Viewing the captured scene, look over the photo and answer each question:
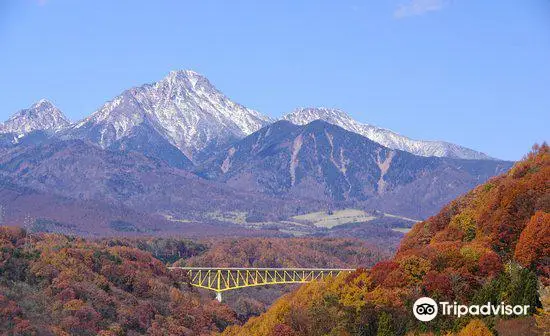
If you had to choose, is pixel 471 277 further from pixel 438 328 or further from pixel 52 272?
pixel 52 272

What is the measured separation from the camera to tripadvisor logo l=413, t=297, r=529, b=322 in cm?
7869

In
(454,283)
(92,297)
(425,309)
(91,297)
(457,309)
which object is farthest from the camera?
(92,297)

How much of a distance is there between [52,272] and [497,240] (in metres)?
62.2

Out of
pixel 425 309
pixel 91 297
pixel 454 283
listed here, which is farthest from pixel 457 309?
pixel 91 297

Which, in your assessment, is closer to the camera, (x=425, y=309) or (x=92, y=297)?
(x=425, y=309)

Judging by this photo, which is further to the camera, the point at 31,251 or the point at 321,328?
the point at 31,251

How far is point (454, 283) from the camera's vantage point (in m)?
90.0

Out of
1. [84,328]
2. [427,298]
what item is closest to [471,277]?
[427,298]

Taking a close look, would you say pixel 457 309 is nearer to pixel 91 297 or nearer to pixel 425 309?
pixel 425 309

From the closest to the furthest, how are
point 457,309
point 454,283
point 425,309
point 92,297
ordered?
point 457,309 → point 425,309 → point 454,283 → point 92,297

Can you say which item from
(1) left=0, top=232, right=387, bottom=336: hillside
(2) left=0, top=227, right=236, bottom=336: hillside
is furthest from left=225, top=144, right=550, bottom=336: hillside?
(1) left=0, top=232, right=387, bottom=336: hillside

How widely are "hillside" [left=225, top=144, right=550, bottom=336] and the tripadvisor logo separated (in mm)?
720

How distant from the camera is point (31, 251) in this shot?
151125mm

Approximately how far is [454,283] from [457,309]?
321 inches
